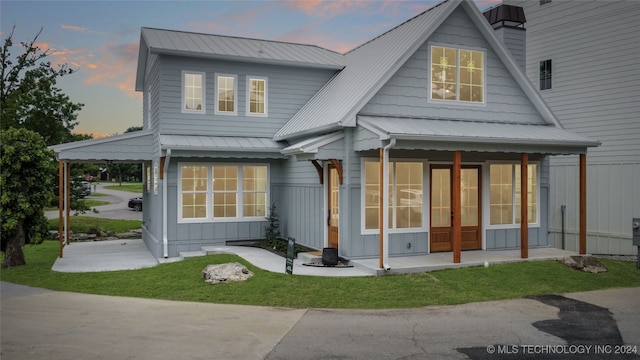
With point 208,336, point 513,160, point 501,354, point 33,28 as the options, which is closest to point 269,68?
point 513,160

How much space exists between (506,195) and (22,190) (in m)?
12.9

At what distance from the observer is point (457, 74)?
13695 millimetres

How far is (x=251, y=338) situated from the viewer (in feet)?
23.8

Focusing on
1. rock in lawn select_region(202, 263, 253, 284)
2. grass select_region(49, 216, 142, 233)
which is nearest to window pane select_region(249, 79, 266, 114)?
rock in lawn select_region(202, 263, 253, 284)

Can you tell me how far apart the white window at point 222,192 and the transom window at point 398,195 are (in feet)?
15.1

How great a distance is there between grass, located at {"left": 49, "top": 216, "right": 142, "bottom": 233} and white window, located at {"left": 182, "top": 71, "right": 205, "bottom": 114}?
11.3 metres

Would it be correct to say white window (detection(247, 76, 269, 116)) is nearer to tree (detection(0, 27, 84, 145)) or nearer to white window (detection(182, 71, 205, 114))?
white window (detection(182, 71, 205, 114))

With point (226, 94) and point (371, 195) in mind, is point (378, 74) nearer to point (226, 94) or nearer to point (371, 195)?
point (371, 195)

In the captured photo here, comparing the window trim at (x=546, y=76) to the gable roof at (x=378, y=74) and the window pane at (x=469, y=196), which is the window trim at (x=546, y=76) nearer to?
the gable roof at (x=378, y=74)

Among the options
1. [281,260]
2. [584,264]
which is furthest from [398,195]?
[584,264]

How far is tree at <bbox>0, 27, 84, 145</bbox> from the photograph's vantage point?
23922 millimetres

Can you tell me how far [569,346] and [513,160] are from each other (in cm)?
810

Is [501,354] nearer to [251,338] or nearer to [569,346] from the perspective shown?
[569,346]

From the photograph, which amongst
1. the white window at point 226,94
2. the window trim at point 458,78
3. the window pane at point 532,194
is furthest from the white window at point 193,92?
the window pane at point 532,194
